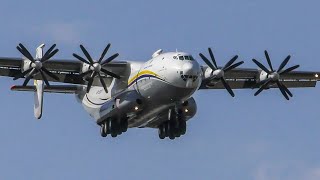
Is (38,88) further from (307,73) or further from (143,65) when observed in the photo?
(307,73)

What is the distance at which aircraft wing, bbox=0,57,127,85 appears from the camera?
58.7 metres

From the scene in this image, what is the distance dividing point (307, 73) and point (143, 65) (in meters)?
12.1

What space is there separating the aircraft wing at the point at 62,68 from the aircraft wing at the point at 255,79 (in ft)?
20.9

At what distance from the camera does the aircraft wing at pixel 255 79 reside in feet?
210

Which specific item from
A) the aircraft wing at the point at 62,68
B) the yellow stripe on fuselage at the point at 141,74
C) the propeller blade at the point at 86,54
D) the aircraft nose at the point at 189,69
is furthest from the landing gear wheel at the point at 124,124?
the aircraft nose at the point at 189,69

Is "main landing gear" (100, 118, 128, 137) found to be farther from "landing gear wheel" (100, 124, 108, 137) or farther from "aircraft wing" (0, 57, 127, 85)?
"aircraft wing" (0, 57, 127, 85)

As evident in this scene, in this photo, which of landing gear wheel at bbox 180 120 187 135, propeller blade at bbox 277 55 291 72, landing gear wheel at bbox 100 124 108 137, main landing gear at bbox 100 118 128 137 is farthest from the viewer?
propeller blade at bbox 277 55 291 72

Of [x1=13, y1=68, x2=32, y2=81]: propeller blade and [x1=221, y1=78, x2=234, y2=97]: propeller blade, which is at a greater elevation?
[x1=13, y1=68, x2=32, y2=81]: propeller blade

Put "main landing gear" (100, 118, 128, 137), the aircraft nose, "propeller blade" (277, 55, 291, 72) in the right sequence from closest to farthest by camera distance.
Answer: the aircraft nose → "main landing gear" (100, 118, 128, 137) → "propeller blade" (277, 55, 291, 72)

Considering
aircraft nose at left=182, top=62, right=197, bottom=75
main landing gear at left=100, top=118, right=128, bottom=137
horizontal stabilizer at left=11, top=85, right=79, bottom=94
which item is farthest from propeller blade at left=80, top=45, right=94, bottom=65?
horizontal stabilizer at left=11, top=85, right=79, bottom=94

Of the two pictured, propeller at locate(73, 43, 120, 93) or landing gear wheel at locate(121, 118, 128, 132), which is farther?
landing gear wheel at locate(121, 118, 128, 132)

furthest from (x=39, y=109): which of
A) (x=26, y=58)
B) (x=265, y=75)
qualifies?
(x=265, y=75)

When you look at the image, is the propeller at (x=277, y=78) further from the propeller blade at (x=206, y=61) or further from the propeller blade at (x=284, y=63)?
the propeller blade at (x=206, y=61)

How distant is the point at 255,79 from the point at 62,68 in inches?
507
